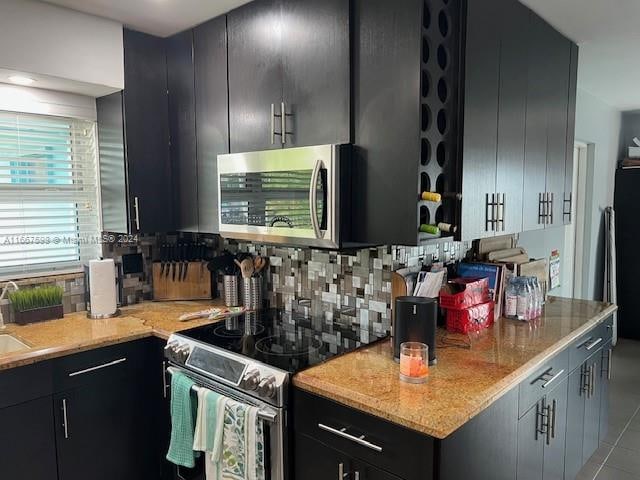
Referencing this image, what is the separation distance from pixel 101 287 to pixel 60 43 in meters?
1.20

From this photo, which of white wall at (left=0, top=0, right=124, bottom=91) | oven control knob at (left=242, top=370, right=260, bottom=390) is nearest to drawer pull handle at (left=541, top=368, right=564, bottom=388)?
oven control knob at (left=242, top=370, right=260, bottom=390)

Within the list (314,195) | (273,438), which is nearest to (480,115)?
(314,195)

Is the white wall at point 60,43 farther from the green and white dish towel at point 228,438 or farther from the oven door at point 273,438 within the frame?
the oven door at point 273,438

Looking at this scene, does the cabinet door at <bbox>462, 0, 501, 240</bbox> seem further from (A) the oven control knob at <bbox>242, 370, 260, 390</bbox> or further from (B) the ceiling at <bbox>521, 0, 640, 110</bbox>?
(A) the oven control knob at <bbox>242, 370, 260, 390</bbox>

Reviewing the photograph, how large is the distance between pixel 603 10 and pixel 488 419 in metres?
2.01

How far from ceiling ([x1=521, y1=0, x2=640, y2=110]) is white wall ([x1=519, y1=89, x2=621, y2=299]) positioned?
0.35m

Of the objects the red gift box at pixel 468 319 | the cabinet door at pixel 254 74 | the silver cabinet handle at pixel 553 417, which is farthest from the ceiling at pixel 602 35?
the silver cabinet handle at pixel 553 417

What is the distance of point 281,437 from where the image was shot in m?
1.64

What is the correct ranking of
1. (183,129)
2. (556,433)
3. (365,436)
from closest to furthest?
(365,436), (556,433), (183,129)

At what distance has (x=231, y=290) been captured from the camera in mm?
2672

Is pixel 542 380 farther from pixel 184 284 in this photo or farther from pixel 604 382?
pixel 184 284

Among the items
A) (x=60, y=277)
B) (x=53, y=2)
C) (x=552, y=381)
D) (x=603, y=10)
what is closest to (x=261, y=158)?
(x=53, y=2)

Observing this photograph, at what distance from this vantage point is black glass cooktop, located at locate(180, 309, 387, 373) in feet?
6.03

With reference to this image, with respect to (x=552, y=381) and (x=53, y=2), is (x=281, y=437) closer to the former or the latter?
(x=552, y=381)
